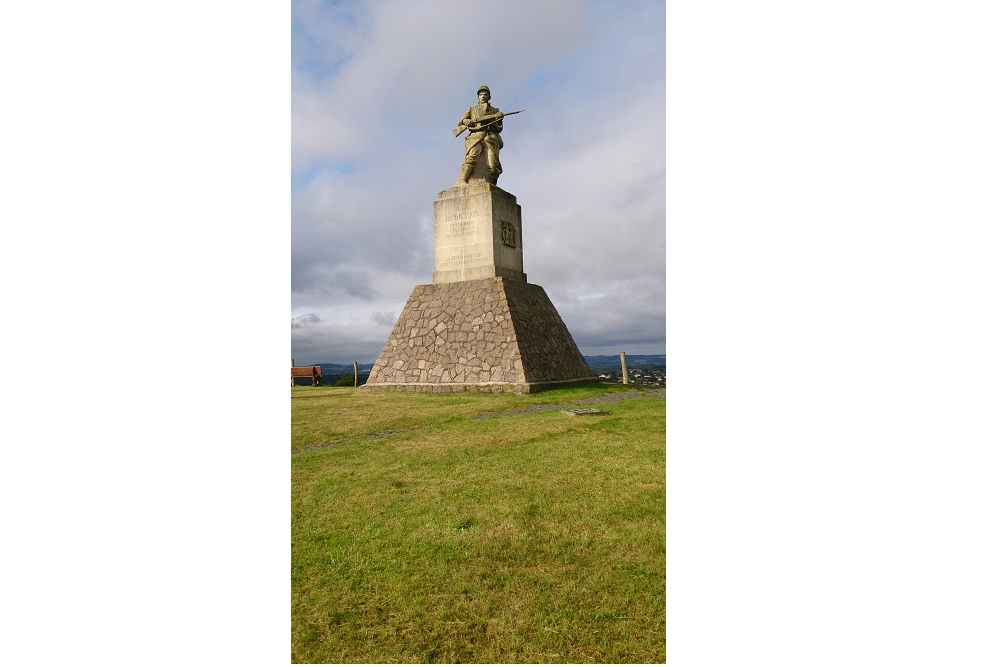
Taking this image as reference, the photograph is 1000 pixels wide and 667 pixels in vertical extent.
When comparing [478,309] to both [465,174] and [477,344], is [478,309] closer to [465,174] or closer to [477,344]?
[477,344]

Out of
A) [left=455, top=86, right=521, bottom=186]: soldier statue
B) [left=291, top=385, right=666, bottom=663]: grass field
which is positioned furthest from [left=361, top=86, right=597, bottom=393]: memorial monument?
[left=291, top=385, right=666, bottom=663]: grass field

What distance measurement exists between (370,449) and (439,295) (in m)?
8.93

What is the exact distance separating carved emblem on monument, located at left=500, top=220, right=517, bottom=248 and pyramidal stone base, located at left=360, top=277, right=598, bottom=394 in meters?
1.12

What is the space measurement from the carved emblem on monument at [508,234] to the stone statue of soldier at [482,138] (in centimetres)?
135

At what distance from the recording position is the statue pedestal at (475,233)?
13.9 m

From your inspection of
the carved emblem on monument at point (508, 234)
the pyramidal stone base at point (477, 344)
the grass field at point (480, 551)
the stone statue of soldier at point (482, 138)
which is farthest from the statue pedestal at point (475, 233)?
the grass field at point (480, 551)

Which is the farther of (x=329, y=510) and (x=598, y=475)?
(x=598, y=475)

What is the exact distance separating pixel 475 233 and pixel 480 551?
39.3ft

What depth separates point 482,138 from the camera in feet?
47.3

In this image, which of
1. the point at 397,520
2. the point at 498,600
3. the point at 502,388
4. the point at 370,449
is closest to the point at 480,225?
the point at 502,388

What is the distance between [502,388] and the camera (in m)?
11.5

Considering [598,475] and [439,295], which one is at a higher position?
[439,295]

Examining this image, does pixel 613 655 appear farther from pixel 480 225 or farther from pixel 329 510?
pixel 480 225

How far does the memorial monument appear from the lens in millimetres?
12383
